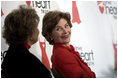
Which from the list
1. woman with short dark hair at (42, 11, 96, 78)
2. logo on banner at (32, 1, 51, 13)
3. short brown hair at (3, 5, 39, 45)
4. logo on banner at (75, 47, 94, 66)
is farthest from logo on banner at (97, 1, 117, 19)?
short brown hair at (3, 5, 39, 45)

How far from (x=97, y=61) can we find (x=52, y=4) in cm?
61

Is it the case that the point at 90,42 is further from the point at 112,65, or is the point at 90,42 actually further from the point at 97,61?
the point at 112,65

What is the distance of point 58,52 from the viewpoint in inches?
39.6

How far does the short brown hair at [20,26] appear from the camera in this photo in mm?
935

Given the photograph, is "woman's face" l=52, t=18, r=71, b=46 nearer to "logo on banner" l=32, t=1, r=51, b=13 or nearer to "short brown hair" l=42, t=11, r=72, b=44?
"short brown hair" l=42, t=11, r=72, b=44

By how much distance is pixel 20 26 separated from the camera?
0.93 m

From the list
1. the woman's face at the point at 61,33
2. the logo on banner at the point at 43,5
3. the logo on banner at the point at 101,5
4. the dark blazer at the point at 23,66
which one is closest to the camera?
the dark blazer at the point at 23,66

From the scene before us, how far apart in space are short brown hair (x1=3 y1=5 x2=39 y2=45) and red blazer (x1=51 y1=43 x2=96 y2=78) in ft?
0.58

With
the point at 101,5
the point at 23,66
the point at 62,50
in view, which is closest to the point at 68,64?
the point at 62,50

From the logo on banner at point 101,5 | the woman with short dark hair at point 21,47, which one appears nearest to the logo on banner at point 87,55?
the logo on banner at point 101,5

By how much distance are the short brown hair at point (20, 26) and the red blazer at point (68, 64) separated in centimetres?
18

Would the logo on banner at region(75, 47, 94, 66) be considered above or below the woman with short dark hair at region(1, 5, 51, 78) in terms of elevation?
below

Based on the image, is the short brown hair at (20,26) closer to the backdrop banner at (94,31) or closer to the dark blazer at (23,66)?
the dark blazer at (23,66)

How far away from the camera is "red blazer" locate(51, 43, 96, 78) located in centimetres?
97
